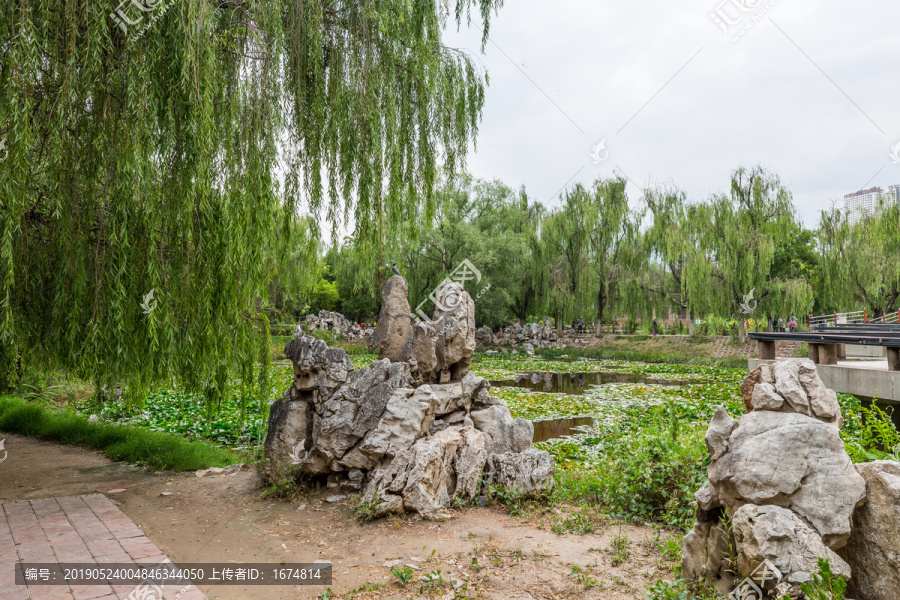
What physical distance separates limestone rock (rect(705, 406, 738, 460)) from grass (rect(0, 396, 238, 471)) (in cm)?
572

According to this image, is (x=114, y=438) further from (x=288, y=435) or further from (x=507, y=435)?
(x=507, y=435)

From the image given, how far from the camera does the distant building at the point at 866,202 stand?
21.1 m

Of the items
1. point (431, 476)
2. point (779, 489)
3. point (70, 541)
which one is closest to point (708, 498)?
point (779, 489)

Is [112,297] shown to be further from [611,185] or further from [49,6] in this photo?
[611,185]

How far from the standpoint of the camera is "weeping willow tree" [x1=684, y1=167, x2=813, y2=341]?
21250 mm

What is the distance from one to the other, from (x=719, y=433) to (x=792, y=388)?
17.6 inches

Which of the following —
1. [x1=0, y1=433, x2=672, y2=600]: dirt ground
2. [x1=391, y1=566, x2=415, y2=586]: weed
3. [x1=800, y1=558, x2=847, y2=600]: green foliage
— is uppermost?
[x1=800, y1=558, x2=847, y2=600]: green foliage

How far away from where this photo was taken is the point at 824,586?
7.62 feet

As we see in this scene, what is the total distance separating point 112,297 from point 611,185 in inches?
1028

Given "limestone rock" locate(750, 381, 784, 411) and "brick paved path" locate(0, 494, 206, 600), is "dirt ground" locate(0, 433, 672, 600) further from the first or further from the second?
"limestone rock" locate(750, 381, 784, 411)

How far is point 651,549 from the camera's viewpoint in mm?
3869

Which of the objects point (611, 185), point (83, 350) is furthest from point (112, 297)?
point (611, 185)

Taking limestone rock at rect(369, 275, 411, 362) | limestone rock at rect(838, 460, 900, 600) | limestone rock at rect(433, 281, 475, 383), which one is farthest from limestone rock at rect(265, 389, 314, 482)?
limestone rock at rect(838, 460, 900, 600)

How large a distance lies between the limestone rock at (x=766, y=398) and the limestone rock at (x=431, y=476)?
265cm
